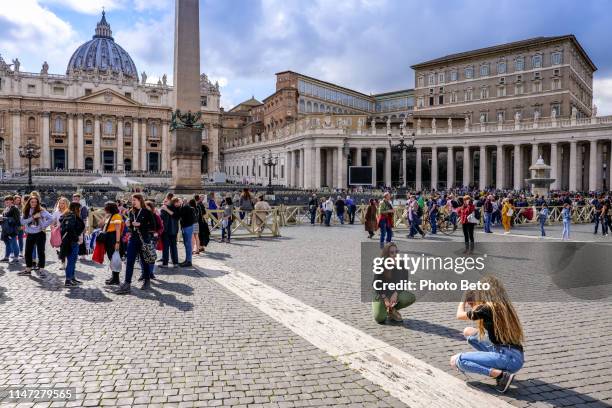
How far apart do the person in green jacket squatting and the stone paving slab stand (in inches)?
50.3

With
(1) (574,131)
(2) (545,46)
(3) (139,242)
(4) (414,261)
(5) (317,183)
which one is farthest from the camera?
(2) (545,46)

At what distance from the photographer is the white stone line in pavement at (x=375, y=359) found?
170 inches

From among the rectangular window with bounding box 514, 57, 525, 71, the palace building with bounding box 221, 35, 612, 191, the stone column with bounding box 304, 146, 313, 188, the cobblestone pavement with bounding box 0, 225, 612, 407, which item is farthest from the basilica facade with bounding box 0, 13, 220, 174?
the cobblestone pavement with bounding box 0, 225, 612, 407

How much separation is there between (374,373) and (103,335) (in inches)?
133

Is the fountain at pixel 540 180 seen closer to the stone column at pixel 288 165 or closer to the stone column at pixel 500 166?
the stone column at pixel 500 166

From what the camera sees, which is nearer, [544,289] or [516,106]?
[544,289]

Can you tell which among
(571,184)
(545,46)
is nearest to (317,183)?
(571,184)

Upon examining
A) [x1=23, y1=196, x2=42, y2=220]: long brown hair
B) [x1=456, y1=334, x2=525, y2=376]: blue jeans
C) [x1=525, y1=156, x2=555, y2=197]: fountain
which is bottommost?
[x1=456, y1=334, x2=525, y2=376]: blue jeans

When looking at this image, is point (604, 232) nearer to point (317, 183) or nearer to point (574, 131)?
point (574, 131)

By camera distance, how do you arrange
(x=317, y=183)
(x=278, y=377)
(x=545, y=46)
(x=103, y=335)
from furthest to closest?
(x=545, y=46)
(x=317, y=183)
(x=103, y=335)
(x=278, y=377)

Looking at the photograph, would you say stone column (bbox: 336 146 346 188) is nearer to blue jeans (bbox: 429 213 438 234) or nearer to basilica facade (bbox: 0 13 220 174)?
blue jeans (bbox: 429 213 438 234)

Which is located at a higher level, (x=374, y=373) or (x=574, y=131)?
(x=574, y=131)

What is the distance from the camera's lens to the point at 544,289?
28.7 feet

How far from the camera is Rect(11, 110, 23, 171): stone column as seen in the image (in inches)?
3041
